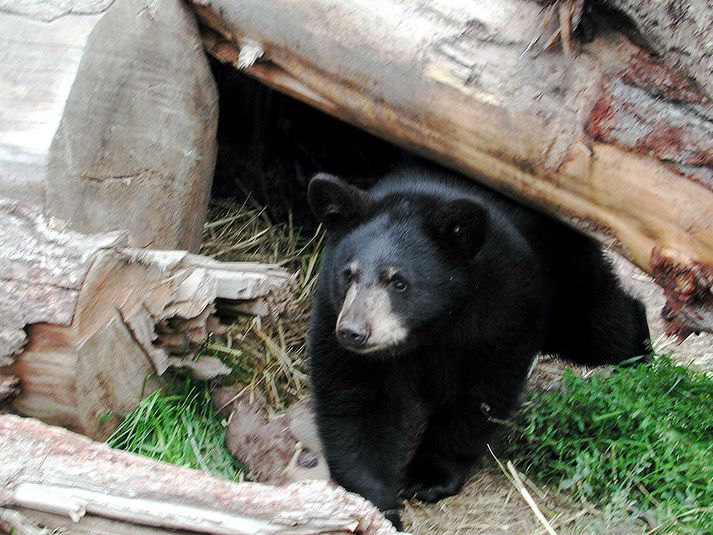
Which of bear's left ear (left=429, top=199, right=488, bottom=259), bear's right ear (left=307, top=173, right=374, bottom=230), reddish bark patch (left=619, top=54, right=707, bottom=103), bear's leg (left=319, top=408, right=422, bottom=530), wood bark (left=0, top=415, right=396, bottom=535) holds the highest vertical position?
reddish bark patch (left=619, top=54, right=707, bottom=103)

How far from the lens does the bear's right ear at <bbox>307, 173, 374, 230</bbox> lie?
4.62m

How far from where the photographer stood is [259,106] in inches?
255

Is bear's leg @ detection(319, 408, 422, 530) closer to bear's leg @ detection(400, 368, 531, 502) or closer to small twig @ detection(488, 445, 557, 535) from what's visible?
bear's leg @ detection(400, 368, 531, 502)

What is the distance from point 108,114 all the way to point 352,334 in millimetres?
1594

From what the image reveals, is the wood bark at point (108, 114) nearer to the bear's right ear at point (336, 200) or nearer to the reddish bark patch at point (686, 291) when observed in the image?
the bear's right ear at point (336, 200)

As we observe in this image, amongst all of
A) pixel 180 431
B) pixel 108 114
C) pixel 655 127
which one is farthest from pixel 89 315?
pixel 655 127

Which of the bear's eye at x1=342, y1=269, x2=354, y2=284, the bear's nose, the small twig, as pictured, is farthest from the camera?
the bear's eye at x1=342, y1=269, x2=354, y2=284

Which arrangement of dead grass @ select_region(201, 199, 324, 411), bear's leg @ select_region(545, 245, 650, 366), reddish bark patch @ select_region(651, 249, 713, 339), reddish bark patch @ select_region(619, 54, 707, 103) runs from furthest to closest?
bear's leg @ select_region(545, 245, 650, 366)
dead grass @ select_region(201, 199, 324, 411)
reddish bark patch @ select_region(651, 249, 713, 339)
reddish bark patch @ select_region(619, 54, 707, 103)

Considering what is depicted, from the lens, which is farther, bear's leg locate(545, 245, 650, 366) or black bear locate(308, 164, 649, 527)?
bear's leg locate(545, 245, 650, 366)

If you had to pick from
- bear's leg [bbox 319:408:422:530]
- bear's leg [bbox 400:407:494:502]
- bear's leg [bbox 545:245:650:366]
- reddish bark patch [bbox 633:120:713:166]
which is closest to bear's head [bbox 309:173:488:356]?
bear's leg [bbox 319:408:422:530]

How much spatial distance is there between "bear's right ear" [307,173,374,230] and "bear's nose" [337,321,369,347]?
25.6 inches

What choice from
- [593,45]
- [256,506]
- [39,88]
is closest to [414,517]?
[256,506]

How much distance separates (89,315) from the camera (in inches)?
158

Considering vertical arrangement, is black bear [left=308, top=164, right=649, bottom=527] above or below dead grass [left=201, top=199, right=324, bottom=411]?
above
